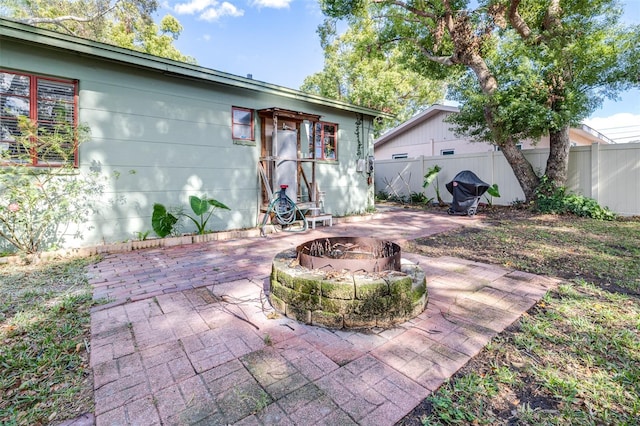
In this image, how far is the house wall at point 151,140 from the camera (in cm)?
429

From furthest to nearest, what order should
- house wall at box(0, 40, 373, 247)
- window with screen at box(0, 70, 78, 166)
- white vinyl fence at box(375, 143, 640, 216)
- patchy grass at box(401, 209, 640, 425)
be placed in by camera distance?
white vinyl fence at box(375, 143, 640, 216) < house wall at box(0, 40, 373, 247) < window with screen at box(0, 70, 78, 166) < patchy grass at box(401, 209, 640, 425)

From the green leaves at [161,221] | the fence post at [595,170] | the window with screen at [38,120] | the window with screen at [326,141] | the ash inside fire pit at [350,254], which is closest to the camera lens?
the ash inside fire pit at [350,254]

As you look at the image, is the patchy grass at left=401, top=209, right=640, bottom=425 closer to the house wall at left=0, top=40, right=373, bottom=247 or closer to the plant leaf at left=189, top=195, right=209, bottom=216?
the plant leaf at left=189, top=195, right=209, bottom=216

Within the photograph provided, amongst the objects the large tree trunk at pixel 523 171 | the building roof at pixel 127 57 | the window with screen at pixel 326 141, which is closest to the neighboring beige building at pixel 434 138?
the large tree trunk at pixel 523 171

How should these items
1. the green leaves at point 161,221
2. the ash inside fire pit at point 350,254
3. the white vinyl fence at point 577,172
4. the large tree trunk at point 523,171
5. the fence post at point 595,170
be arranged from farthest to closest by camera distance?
the large tree trunk at point 523,171 < the fence post at point 595,170 < the white vinyl fence at point 577,172 < the green leaves at point 161,221 < the ash inside fire pit at point 350,254

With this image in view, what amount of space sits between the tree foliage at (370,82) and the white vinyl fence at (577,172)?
263 inches

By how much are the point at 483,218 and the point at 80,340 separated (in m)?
7.75

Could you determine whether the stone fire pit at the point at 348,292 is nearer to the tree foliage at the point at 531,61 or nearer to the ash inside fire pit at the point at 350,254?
the ash inside fire pit at the point at 350,254

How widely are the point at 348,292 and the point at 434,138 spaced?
13.2 meters

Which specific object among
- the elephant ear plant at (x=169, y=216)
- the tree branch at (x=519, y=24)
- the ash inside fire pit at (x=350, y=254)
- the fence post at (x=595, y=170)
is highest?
the tree branch at (x=519, y=24)

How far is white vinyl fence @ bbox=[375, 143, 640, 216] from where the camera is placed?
6.75 meters

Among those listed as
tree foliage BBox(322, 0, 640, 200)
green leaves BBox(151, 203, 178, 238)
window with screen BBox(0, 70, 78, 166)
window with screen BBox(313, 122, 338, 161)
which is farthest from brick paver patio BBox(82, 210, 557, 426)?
tree foliage BBox(322, 0, 640, 200)

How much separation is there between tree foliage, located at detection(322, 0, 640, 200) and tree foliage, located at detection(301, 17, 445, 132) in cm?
737

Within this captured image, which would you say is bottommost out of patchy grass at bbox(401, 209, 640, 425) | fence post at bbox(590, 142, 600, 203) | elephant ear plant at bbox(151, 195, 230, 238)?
patchy grass at bbox(401, 209, 640, 425)
